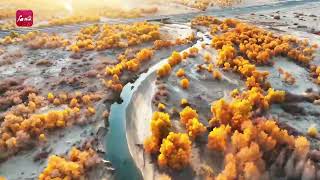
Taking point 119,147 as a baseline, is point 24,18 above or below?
above

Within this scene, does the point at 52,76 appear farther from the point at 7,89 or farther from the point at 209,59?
the point at 209,59

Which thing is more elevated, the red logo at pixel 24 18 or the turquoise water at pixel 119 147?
the red logo at pixel 24 18

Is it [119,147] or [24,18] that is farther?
[24,18]

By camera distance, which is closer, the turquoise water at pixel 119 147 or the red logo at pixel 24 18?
the turquoise water at pixel 119 147

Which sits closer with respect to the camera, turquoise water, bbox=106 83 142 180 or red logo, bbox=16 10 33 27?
turquoise water, bbox=106 83 142 180

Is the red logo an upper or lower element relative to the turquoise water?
upper
